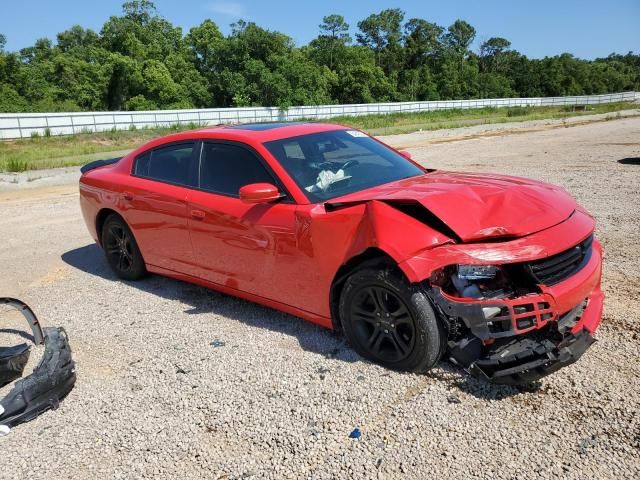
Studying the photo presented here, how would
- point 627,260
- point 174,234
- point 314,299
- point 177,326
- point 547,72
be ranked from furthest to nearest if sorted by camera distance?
point 547,72 → point 627,260 → point 174,234 → point 177,326 → point 314,299

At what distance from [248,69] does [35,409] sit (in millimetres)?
54905

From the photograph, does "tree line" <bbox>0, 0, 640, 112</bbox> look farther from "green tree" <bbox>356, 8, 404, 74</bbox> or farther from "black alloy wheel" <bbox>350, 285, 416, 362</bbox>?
"black alloy wheel" <bbox>350, 285, 416, 362</bbox>

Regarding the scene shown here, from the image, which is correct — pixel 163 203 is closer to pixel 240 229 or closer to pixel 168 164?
pixel 168 164

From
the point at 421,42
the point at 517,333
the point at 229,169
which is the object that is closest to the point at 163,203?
the point at 229,169

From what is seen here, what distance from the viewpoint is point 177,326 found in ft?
15.0

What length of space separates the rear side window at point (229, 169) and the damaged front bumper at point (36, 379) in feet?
5.34

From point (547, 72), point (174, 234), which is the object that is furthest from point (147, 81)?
point (547, 72)

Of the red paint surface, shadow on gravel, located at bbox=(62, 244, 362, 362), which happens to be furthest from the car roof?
shadow on gravel, located at bbox=(62, 244, 362, 362)

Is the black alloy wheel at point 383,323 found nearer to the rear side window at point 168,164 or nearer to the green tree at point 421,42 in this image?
the rear side window at point 168,164

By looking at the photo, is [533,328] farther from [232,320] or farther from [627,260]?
[627,260]

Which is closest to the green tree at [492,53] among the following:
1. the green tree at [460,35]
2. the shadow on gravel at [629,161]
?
the green tree at [460,35]

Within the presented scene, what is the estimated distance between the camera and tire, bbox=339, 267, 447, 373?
3.24m

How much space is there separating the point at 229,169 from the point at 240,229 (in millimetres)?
614

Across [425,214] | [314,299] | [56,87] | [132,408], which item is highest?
[56,87]
